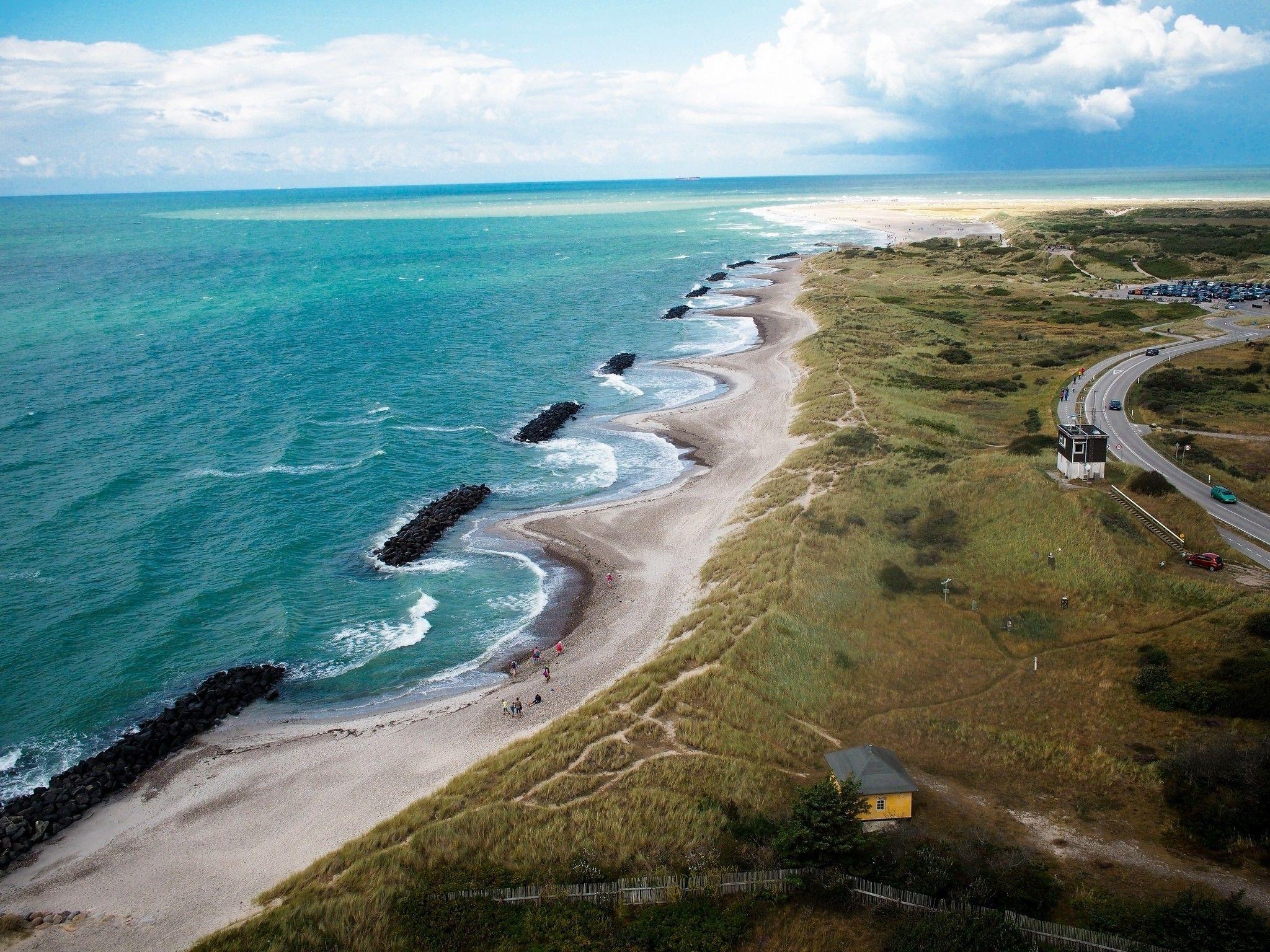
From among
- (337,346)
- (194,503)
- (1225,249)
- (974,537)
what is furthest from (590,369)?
(1225,249)

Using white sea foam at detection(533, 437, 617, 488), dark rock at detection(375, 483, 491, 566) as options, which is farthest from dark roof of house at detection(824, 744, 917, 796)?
white sea foam at detection(533, 437, 617, 488)

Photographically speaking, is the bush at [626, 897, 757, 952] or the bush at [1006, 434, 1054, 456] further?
the bush at [1006, 434, 1054, 456]

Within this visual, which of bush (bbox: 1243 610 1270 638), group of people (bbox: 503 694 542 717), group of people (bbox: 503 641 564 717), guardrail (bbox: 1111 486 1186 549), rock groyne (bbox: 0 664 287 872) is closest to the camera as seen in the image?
rock groyne (bbox: 0 664 287 872)

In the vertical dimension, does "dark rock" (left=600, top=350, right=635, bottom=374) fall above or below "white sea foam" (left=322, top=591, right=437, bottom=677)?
above

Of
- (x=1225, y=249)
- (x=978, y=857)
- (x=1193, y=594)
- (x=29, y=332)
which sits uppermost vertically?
(x=1225, y=249)

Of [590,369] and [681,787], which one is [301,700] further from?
[590,369]

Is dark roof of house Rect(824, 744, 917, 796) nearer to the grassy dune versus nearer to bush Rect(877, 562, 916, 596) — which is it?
the grassy dune
